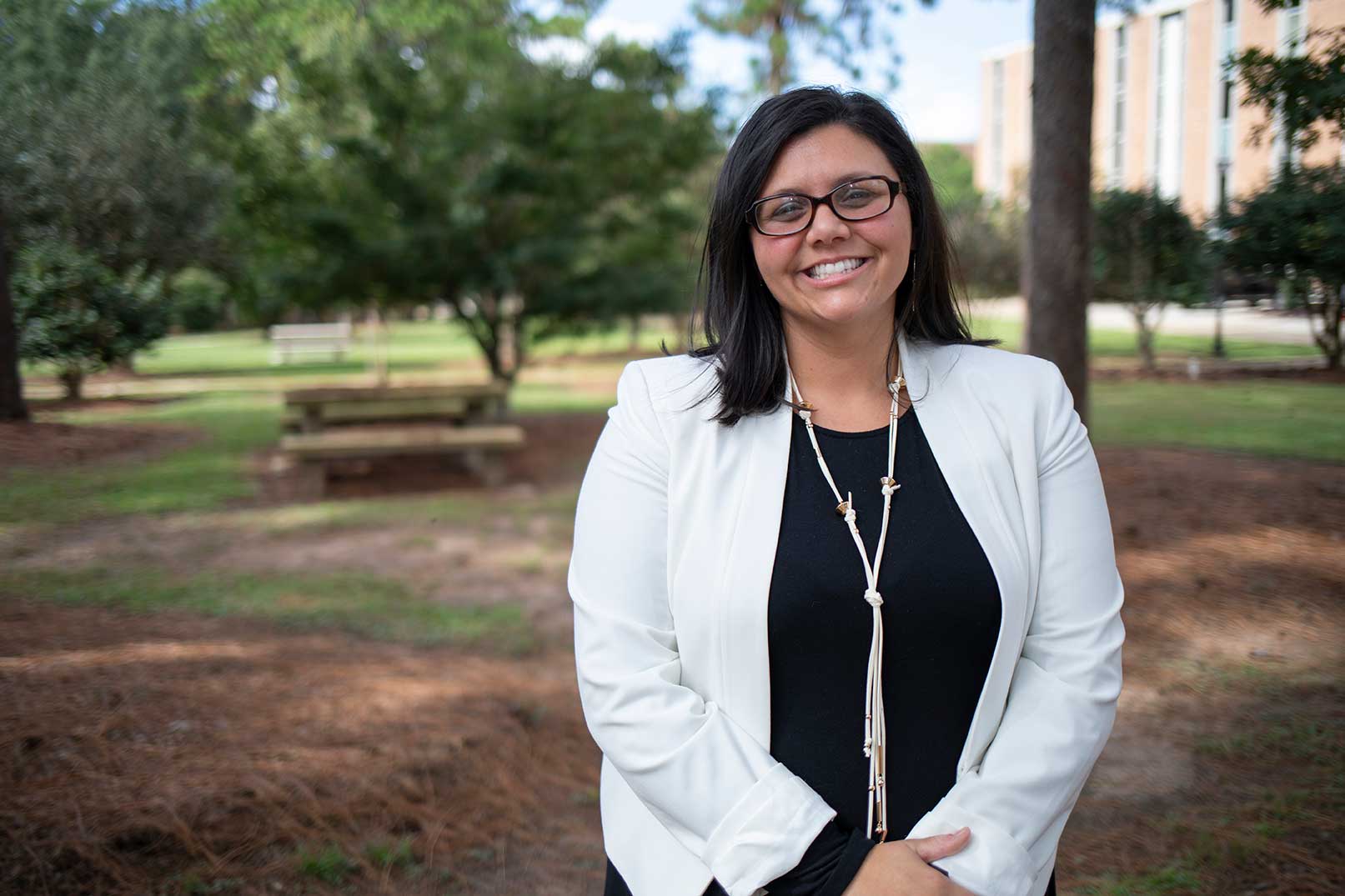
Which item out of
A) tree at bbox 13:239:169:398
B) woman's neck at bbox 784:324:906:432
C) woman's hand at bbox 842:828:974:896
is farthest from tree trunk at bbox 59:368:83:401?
woman's hand at bbox 842:828:974:896

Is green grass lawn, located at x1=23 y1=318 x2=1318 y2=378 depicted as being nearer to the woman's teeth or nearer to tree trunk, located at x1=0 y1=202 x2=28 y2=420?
tree trunk, located at x1=0 y1=202 x2=28 y2=420

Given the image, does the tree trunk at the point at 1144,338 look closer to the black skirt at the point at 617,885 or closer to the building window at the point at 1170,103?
the building window at the point at 1170,103

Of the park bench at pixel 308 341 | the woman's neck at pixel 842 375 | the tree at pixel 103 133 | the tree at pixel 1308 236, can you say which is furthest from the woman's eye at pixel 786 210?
the park bench at pixel 308 341

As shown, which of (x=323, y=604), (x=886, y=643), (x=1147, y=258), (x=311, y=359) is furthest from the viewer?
(x=311, y=359)

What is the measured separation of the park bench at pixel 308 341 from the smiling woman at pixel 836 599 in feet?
21.9

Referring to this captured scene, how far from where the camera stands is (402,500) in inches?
285

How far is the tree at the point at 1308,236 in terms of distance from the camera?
130 inches

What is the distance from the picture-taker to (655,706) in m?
1.47

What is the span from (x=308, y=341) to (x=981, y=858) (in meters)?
8.42

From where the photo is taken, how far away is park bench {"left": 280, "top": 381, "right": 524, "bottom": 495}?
7.24 metres

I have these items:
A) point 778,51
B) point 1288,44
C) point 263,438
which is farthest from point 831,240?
point 778,51

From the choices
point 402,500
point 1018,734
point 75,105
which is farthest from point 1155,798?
point 402,500

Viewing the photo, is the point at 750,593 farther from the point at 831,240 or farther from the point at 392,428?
the point at 392,428

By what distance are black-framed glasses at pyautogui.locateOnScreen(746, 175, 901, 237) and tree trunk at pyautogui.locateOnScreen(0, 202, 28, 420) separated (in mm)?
2813
